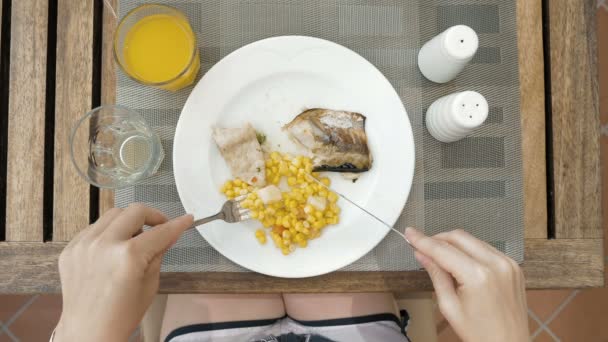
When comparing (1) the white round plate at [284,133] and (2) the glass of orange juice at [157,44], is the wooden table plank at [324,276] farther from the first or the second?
(2) the glass of orange juice at [157,44]

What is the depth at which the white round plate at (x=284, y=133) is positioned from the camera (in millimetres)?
1060

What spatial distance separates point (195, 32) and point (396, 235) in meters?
0.73

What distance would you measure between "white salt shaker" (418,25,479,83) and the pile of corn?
1.25 ft

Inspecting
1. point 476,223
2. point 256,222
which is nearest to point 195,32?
point 256,222

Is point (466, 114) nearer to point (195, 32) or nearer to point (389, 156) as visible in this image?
point (389, 156)

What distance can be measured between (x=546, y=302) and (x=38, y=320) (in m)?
2.34

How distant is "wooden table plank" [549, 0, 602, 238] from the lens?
1126mm

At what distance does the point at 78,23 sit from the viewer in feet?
3.66

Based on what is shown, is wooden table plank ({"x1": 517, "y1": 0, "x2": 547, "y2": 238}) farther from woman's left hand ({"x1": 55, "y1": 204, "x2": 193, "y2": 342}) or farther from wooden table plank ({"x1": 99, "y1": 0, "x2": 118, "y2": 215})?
wooden table plank ({"x1": 99, "y1": 0, "x2": 118, "y2": 215})

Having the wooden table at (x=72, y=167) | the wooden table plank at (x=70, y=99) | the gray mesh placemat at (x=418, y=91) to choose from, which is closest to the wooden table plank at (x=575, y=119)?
the wooden table at (x=72, y=167)

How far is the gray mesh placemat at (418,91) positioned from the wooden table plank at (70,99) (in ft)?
0.31

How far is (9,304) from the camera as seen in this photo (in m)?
1.98

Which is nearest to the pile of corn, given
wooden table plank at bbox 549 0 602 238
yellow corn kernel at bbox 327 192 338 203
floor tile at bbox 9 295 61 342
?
yellow corn kernel at bbox 327 192 338 203

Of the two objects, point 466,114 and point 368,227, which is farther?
point 368,227
